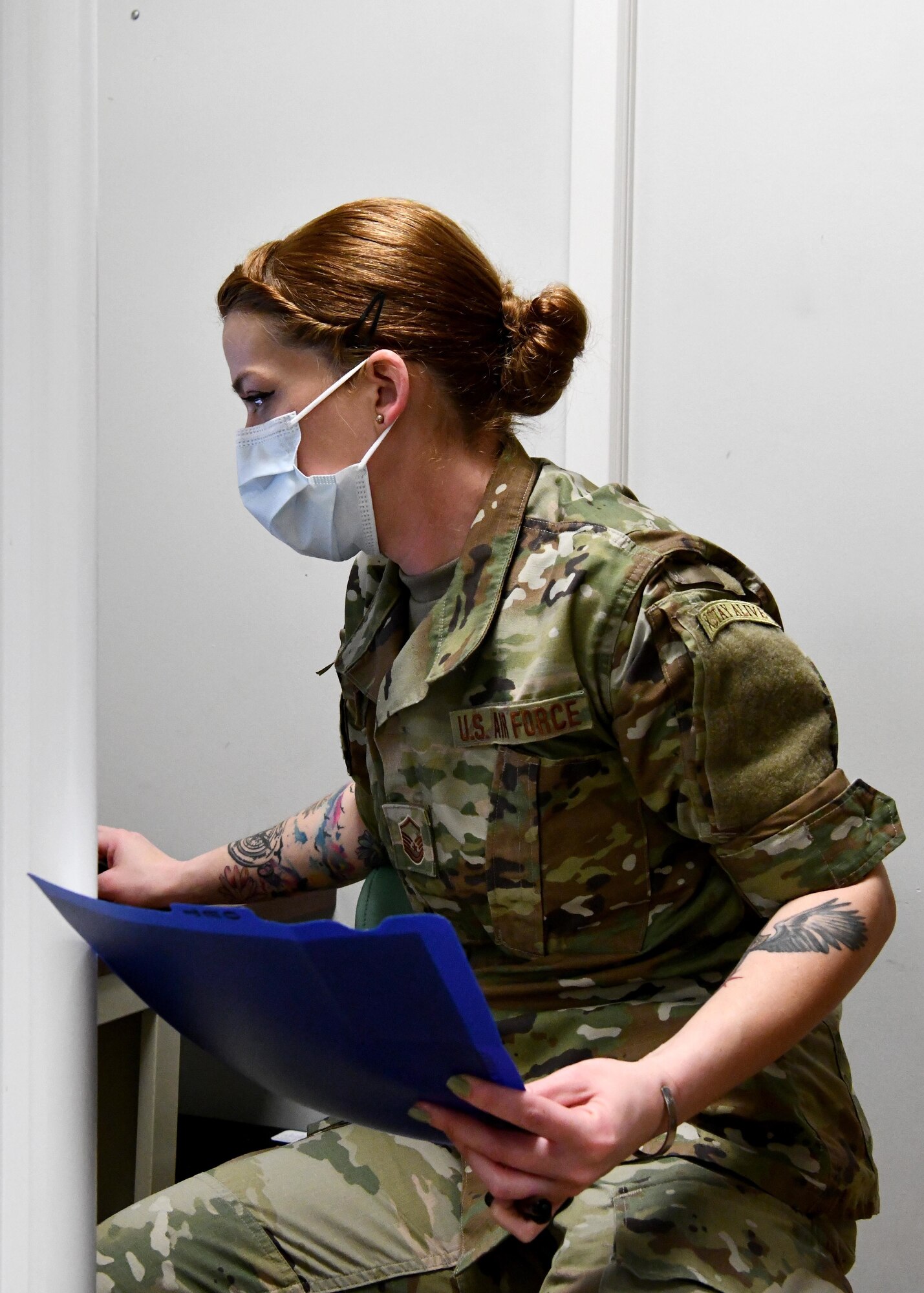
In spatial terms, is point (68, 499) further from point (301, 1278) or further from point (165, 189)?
point (165, 189)

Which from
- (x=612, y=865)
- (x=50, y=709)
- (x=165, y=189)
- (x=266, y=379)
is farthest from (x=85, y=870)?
(x=165, y=189)

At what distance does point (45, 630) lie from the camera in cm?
53

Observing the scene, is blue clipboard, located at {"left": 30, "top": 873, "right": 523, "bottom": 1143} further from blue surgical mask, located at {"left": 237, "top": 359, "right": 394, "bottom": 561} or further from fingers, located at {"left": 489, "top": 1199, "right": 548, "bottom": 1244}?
blue surgical mask, located at {"left": 237, "top": 359, "right": 394, "bottom": 561}

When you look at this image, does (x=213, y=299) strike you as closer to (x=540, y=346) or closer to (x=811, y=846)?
(x=540, y=346)

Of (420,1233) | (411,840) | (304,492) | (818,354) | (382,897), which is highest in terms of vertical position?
(818,354)

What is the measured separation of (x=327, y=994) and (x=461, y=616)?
1.51ft

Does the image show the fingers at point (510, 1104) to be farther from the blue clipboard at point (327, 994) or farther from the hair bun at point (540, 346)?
the hair bun at point (540, 346)

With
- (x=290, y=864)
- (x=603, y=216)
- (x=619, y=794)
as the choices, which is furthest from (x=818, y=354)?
(x=290, y=864)

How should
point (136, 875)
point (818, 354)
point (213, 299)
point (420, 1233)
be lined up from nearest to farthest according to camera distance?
1. point (420, 1233)
2. point (136, 875)
3. point (818, 354)
4. point (213, 299)

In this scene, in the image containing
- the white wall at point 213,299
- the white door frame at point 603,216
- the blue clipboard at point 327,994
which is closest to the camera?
the blue clipboard at point 327,994

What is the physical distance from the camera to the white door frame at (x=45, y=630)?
0.50 meters

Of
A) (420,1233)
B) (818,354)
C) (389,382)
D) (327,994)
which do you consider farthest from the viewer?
(818,354)

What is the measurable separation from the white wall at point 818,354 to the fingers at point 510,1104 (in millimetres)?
926

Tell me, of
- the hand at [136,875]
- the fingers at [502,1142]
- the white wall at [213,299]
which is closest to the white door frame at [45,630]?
the fingers at [502,1142]
